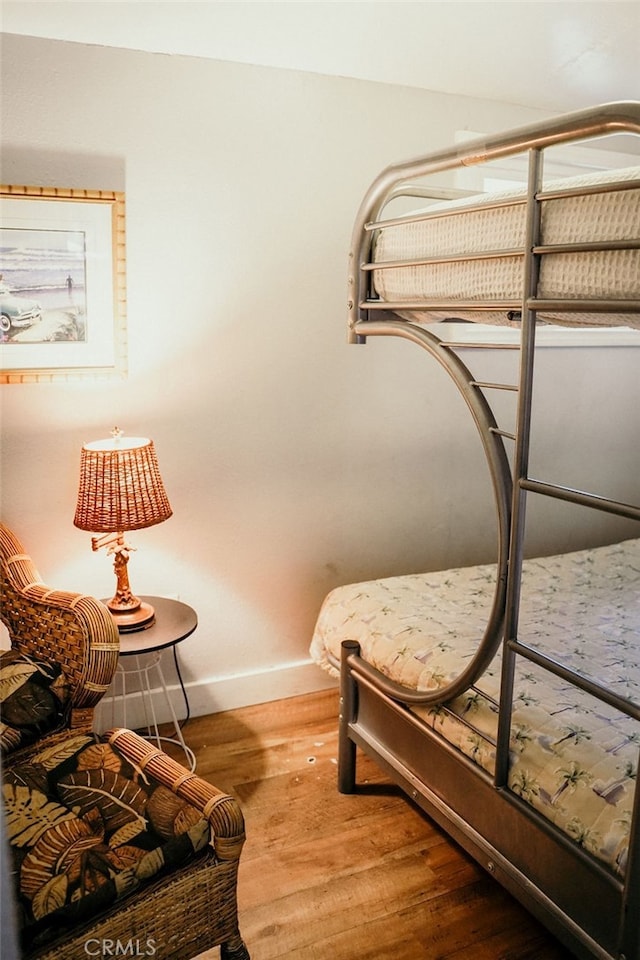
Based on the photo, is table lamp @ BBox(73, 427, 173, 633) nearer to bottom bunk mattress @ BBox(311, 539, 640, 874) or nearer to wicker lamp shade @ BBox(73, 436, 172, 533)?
wicker lamp shade @ BBox(73, 436, 172, 533)

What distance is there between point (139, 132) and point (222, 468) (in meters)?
1.19

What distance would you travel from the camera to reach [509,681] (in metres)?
1.69

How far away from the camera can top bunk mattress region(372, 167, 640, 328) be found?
4.42 feet

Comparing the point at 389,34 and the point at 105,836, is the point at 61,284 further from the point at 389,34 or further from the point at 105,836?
the point at 105,836

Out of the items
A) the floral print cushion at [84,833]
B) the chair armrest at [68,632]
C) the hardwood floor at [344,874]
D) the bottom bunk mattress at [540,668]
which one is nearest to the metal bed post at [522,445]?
the bottom bunk mattress at [540,668]

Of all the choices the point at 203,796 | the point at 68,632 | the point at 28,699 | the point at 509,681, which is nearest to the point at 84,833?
the point at 203,796

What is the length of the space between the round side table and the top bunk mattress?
4.05 feet

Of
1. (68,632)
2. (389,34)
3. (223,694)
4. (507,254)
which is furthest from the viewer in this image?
(223,694)

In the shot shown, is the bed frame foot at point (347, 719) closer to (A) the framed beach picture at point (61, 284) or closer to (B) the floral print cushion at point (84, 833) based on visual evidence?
(B) the floral print cushion at point (84, 833)

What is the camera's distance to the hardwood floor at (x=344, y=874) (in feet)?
6.41

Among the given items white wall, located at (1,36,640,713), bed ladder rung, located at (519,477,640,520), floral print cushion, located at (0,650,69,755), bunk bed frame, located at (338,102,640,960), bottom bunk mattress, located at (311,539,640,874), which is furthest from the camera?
white wall, located at (1,36,640,713)

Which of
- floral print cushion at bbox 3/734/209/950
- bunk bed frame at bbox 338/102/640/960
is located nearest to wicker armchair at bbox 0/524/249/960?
floral print cushion at bbox 3/734/209/950

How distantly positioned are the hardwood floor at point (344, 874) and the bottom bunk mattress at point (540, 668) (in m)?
0.41

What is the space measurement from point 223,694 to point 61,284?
1.62 meters
